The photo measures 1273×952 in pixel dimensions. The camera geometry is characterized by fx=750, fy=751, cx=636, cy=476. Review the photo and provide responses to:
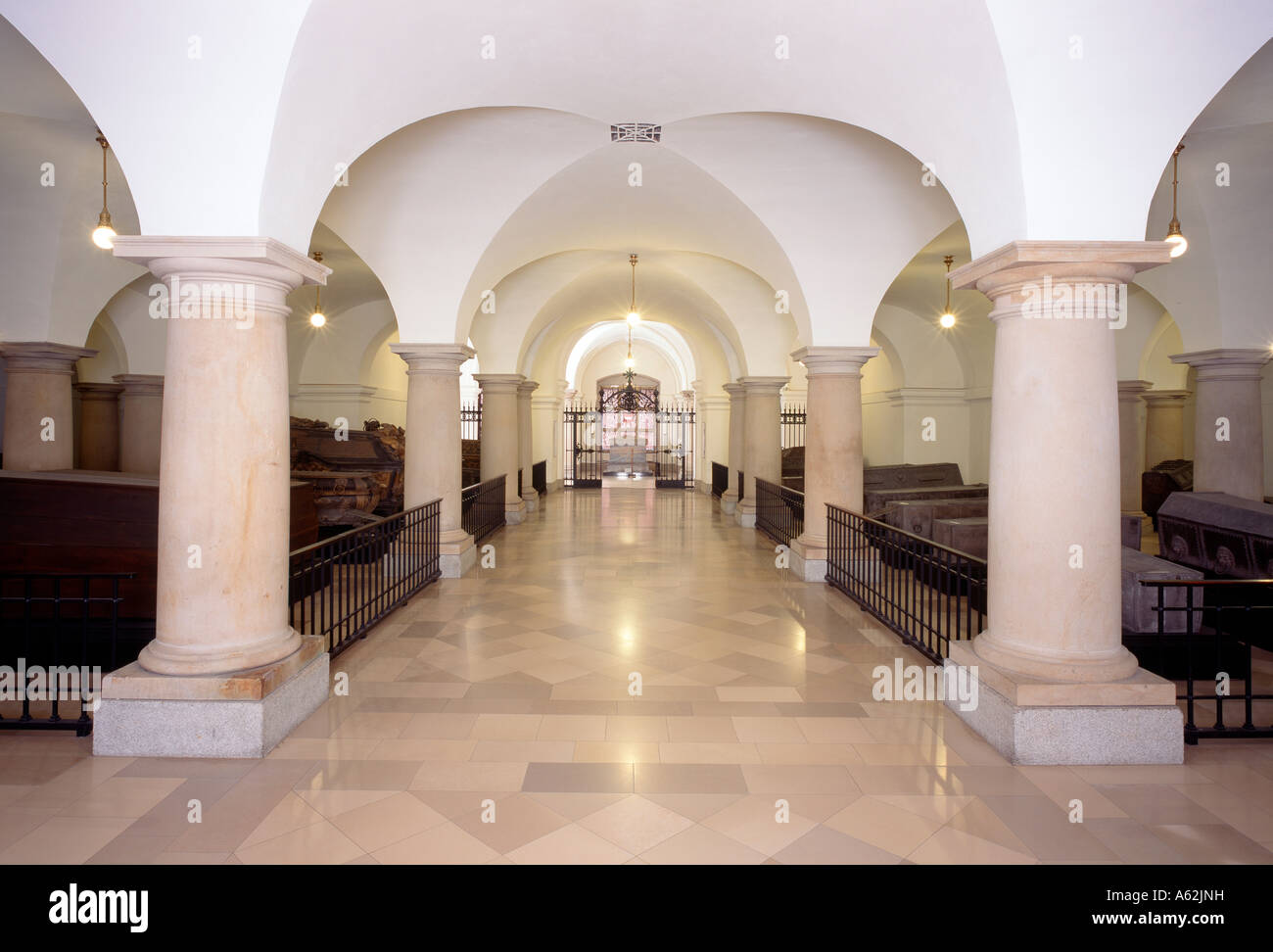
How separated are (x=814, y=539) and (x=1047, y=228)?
218 inches

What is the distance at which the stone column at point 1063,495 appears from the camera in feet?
13.9

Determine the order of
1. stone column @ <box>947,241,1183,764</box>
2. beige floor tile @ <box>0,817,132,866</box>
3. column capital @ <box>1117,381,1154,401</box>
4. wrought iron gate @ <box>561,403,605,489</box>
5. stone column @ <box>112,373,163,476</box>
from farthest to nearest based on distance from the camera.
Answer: wrought iron gate @ <box>561,403,605,489</box> < column capital @ <box>1117,381,1154,401</box> < stone column @ <box>112,373,163,476</box> < stone column @ <box>947,241,1183,764</box> < beige floor tile @ <box>0,817,132,866</box>

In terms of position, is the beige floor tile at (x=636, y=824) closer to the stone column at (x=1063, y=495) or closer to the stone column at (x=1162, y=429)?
the stone column at (x=1063, y=495)

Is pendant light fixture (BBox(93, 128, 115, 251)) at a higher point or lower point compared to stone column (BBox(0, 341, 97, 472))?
higher

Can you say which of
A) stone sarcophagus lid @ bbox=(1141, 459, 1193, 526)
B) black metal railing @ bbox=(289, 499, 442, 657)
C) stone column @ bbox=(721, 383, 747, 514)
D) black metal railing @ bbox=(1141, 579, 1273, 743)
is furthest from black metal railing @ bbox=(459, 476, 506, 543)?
stone sarcophagus lid @ bbox=(1141, 459, 1193, 526)

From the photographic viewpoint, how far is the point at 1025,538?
4453mm

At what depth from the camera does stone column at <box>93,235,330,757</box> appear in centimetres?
412

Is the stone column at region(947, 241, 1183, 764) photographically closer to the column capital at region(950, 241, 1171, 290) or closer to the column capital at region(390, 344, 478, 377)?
the column capital at region(950, 241, 1171, 290)

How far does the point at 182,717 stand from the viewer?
413 centimetres

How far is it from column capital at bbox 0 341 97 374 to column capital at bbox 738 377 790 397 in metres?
10.4

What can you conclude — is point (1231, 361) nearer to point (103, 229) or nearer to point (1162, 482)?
point (1162, 482)

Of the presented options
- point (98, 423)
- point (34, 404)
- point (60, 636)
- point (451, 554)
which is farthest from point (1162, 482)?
point (98, 423)
